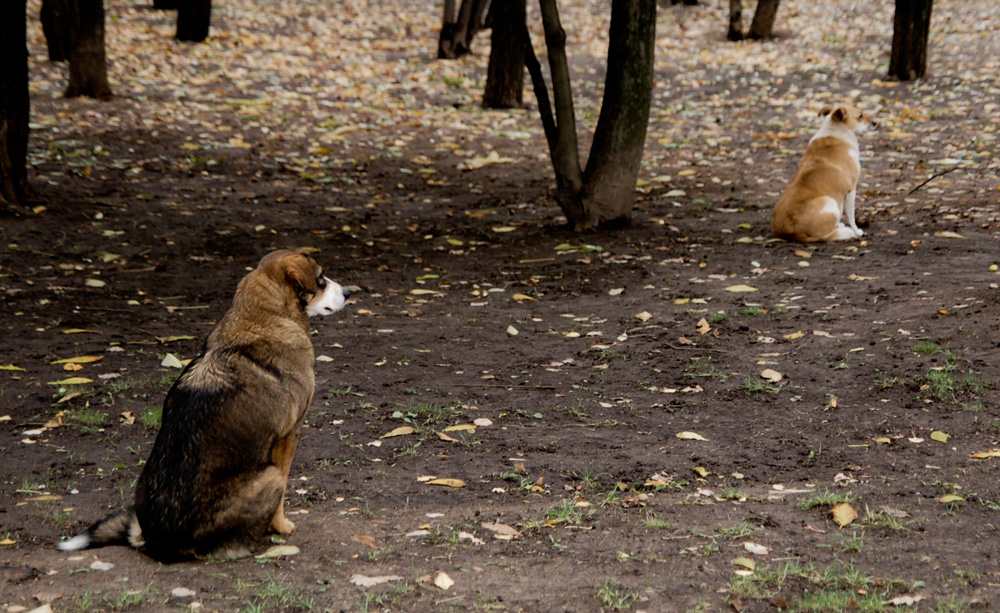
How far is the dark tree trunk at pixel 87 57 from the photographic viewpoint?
48.8ft

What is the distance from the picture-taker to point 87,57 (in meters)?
15.4

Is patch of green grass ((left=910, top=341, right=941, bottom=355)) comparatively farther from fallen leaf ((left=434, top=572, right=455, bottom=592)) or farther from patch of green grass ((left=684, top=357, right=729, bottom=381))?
fallen leaf ((left=434, top=572, right=455, bottom=592))

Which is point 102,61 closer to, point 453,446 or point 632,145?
point 632,145

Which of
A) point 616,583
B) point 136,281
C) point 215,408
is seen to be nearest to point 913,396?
point 616,583

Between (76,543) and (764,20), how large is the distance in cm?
2006

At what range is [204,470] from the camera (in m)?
3.96

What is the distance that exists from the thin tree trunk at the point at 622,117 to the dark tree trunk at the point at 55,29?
38.3 feet

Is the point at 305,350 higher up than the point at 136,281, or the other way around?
the point at 305,350

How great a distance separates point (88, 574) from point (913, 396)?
481 centimetres

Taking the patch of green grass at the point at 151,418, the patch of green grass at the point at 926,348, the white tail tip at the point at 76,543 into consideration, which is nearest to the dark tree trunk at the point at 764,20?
the patch of green grass at the point at 926,348

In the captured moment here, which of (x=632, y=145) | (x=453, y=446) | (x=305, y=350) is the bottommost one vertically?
(x=453, y=446)

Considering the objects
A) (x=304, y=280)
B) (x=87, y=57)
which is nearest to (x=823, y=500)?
(x=304, y=280)

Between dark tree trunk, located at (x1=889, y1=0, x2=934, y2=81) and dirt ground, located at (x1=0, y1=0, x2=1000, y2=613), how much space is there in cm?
50

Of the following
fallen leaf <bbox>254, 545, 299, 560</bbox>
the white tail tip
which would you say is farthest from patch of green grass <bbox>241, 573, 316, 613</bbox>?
the white tail tip
